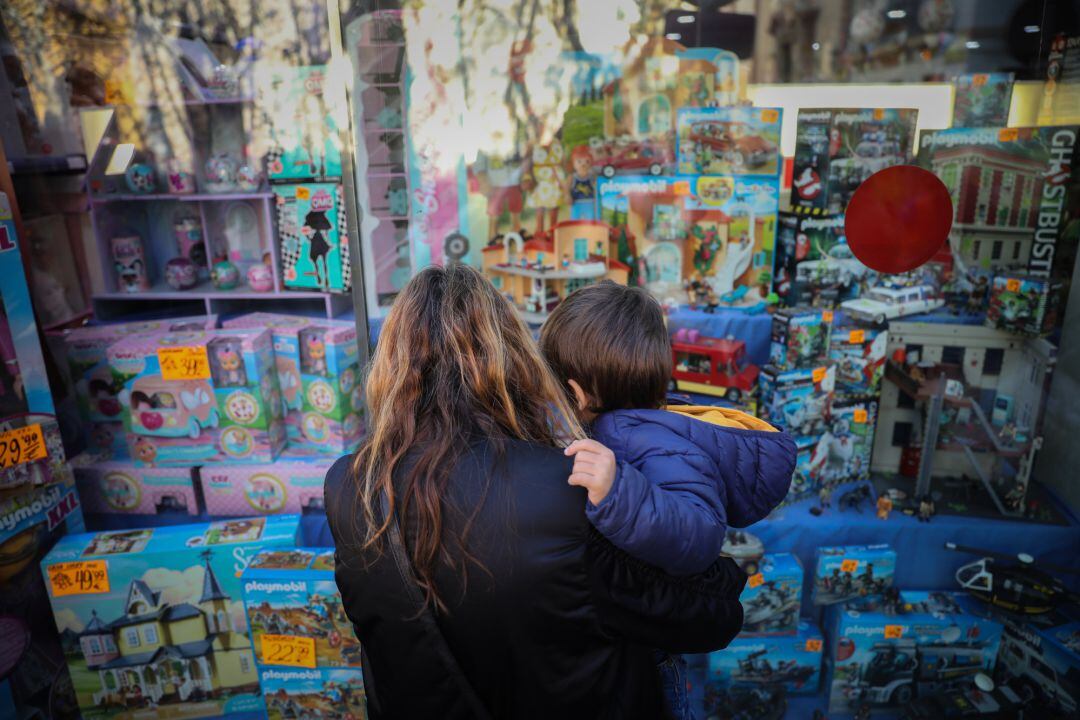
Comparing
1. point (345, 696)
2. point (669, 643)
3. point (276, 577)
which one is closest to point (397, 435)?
point (669, 643)

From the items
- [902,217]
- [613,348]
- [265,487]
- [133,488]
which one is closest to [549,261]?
[902,217]

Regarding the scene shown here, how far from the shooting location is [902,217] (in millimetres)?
2496

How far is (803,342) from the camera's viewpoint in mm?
2555

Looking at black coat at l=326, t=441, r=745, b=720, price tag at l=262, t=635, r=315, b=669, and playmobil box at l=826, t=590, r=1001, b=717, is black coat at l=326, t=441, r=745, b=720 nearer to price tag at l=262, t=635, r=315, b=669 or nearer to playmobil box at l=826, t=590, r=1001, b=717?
price tag at l=262, t=635, r=315, b=669

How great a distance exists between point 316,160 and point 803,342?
6.39ft

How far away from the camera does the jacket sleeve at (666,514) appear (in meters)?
1.00

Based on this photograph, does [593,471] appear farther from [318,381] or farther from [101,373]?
[101,373]

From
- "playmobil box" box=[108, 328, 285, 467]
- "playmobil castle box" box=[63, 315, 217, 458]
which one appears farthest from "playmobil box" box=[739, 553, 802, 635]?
"playmobil castle box" box=[63, 315, 217, 458]

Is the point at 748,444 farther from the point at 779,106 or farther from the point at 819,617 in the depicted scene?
the point at 779,106

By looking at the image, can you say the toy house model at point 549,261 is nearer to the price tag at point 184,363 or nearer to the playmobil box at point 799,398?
the playmobil box at point 799,398

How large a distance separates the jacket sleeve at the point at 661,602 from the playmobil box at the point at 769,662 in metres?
1.31

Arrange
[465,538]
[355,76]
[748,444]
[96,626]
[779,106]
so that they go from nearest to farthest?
[465,538] → [748,444] → [96,626] → [355,76] → [779,106]

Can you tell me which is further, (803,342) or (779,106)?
(779,106)

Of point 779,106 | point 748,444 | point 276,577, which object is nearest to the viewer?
point 748,444
